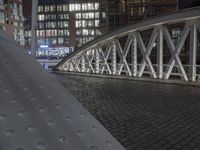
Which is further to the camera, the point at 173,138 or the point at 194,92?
the point at 194,92

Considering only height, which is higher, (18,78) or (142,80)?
(18,78)

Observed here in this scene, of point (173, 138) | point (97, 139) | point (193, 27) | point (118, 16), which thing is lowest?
point (173, 138)

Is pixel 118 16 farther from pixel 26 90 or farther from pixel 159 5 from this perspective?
pixel 26 90

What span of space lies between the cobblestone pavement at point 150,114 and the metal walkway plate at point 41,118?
3540mm

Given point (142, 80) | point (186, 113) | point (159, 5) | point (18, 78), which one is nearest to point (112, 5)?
point (159, 5)

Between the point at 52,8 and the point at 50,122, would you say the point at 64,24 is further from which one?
the point at 50,122

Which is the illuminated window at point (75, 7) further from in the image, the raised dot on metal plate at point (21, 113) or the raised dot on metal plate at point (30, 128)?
the raised dot on metal plate at point (30, 128)

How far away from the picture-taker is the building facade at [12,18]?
280ft

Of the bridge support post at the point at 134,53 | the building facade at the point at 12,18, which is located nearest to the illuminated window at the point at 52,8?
the building facade at the point at 12,18

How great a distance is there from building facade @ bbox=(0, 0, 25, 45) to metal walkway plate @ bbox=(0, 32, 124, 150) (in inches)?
3242

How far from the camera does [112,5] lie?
8194 cm

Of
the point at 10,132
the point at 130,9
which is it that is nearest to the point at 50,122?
the point at 10,132

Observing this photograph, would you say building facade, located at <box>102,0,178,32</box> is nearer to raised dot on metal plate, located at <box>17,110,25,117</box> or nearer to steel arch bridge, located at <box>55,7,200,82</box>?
steel arch bridge, located at <box>55,7,200,82</box>

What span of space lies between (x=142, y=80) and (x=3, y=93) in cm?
1494
